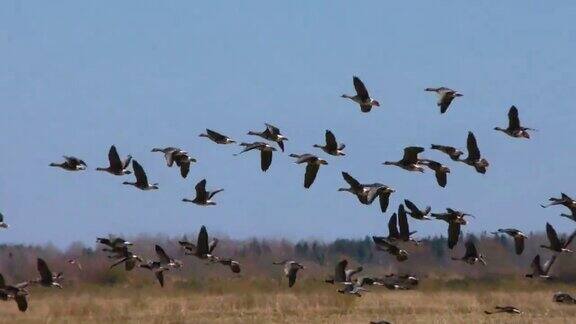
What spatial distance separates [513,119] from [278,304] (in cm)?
1738

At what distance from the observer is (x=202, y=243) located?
26391mm

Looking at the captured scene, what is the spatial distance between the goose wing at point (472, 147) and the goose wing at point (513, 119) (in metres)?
0.64

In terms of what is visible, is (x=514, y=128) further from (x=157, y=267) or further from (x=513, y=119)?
(x=157, y=267)

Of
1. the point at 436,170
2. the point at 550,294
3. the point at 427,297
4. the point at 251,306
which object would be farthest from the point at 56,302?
the point at 436,170

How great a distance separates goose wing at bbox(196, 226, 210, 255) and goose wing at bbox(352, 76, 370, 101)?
3.39 m

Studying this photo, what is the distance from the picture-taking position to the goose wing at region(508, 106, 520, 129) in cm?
2603

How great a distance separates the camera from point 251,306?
42.5 m

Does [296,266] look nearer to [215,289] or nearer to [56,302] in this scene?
[56,302]

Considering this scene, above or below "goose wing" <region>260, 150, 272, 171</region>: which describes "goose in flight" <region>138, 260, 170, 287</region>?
below

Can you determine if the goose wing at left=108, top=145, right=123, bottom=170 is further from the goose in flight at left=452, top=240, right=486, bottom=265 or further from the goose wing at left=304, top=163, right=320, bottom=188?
the goose in flight at left=452, top=240, right=486, bottom=265

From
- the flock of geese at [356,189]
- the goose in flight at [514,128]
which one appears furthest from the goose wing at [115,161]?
the goose in flight at [514,128]

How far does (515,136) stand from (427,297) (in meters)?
19.7

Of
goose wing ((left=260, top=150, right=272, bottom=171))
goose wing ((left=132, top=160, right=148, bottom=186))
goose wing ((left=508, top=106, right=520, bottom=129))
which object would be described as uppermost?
goose wing ((left=508, top=106, right=520, bottom=129))

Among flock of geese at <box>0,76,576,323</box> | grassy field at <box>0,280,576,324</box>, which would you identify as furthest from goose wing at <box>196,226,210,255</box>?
grassy field at <box>0,280,576,324</box>
